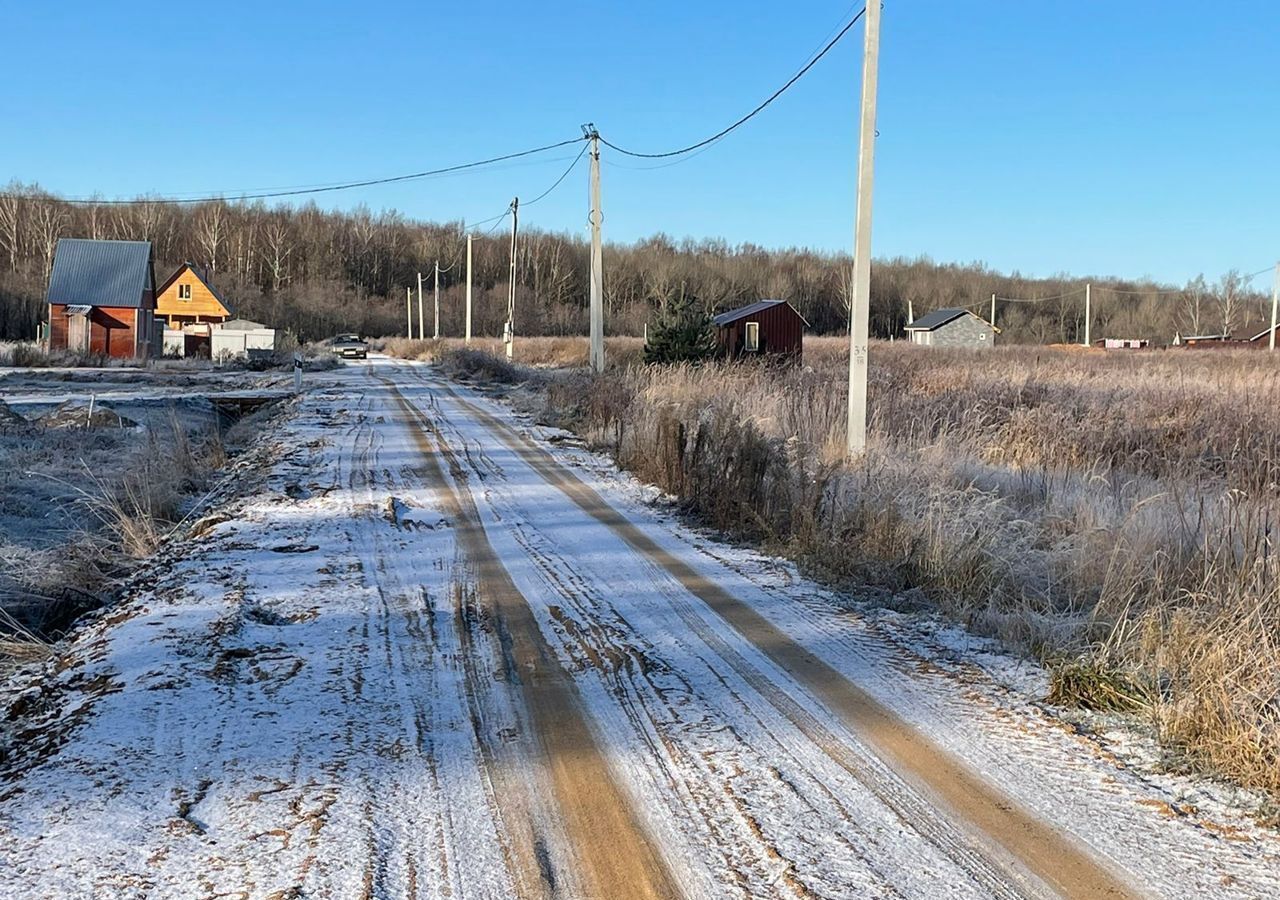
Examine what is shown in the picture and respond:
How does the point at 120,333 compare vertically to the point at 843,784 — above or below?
above

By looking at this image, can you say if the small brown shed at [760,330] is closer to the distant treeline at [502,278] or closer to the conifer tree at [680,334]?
the conifer tree at [680,334]

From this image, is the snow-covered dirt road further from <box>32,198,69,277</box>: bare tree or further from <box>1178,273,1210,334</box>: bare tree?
<box>1178,273,1210,334</box>: bare tree

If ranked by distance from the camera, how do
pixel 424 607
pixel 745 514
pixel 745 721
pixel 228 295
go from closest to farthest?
pixel 745 721
pixel 424 607
pixel 745 514
pixel 228 295

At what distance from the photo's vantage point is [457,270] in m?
122

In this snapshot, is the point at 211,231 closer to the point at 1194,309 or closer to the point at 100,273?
the point at 100,273

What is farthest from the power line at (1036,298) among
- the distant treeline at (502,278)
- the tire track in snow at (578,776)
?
the tire track in snow at (578,776)

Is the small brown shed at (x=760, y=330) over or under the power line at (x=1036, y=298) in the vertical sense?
under

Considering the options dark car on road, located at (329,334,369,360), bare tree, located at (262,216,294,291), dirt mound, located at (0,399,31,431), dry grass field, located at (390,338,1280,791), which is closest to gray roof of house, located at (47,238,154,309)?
dark car on road, located at (329,334,369,360)

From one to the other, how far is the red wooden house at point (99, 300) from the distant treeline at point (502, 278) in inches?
1563

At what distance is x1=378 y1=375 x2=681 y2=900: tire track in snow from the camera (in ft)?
9.59

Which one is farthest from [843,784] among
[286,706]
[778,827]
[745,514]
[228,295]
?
[228,295]

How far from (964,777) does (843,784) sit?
1.55 ft

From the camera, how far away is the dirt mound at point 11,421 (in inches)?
650

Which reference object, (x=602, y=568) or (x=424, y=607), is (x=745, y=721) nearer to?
(x=424, y=607)
